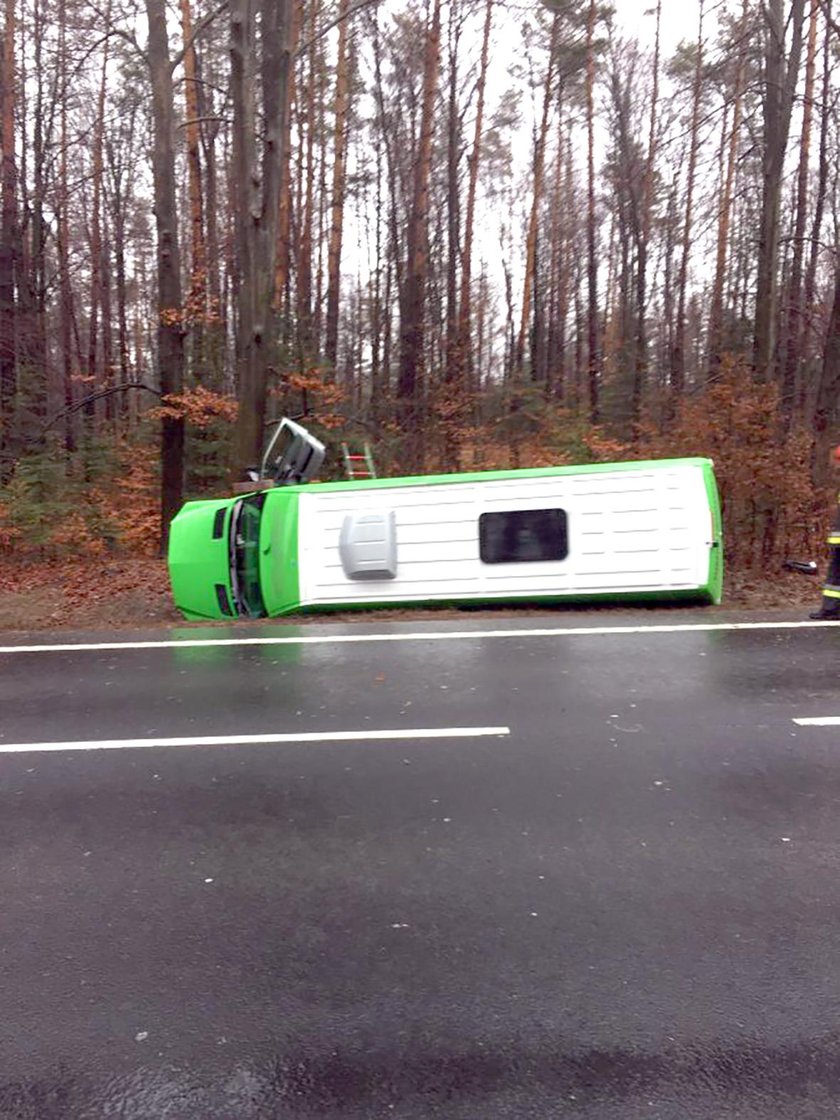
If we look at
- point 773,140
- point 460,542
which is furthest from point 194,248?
point 460,542

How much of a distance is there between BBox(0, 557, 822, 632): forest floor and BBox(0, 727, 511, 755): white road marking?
3.85 m

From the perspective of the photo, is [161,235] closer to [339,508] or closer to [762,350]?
[339,508]

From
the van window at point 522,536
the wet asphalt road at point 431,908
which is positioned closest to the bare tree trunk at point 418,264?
the van window at point 522,536

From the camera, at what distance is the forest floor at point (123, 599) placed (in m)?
9.56

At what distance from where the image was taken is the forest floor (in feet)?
31.4

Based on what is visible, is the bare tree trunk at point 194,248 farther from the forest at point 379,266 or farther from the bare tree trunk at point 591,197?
the bare tree trunk at point 591,197

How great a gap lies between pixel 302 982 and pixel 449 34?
25.6m

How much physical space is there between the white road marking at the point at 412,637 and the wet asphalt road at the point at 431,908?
1.75m

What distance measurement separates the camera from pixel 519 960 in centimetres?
313

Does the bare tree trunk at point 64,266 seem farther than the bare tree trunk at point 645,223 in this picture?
No

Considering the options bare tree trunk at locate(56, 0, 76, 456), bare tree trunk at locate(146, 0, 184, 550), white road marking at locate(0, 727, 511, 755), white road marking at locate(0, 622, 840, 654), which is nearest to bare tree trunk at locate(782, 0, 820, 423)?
white road marking at locate(0, 622, 840, 654)

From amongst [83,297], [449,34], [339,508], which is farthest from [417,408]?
[83,297]

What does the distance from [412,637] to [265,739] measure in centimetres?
287

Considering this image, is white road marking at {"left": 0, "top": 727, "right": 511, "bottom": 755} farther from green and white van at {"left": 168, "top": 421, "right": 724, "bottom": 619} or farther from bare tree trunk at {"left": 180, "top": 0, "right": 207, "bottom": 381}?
bare tree trunk at {"left": 180, "top": 0, "right": 207, "bottom": 381}
